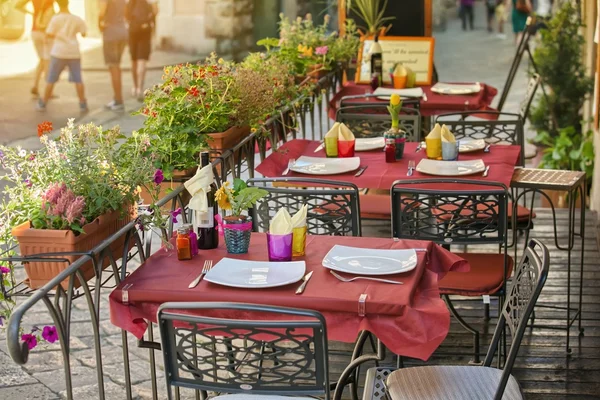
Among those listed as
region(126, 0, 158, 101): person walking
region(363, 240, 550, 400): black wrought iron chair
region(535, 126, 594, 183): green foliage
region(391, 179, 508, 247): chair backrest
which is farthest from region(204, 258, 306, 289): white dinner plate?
region(126, 0, 158, 101): person walking

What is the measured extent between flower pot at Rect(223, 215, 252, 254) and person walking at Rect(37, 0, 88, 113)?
12.2 metres

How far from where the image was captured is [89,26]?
55.3ft

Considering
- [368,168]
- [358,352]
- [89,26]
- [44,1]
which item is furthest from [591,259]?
[89,26]

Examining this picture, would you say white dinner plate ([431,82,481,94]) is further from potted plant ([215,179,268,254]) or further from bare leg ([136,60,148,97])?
bare leg ([136,60,148,97])

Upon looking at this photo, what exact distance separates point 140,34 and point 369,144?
41.8 ft

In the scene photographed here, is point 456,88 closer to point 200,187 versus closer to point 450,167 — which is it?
point 450,167

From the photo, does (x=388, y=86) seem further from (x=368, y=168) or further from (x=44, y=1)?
(x=44, y=1)

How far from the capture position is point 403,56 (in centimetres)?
699

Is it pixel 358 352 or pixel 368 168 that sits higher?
pixel 368 168

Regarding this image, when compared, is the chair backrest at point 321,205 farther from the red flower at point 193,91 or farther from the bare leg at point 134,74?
the bare leg at point 134,74

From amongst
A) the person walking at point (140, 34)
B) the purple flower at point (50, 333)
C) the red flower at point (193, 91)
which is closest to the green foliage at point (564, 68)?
the red flower at point (193, 91)

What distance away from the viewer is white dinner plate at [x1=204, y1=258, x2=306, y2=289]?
8.52 feet

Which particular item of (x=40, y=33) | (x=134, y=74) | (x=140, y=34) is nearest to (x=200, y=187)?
(x=40, y=33)

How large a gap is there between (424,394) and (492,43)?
17.9 metres
